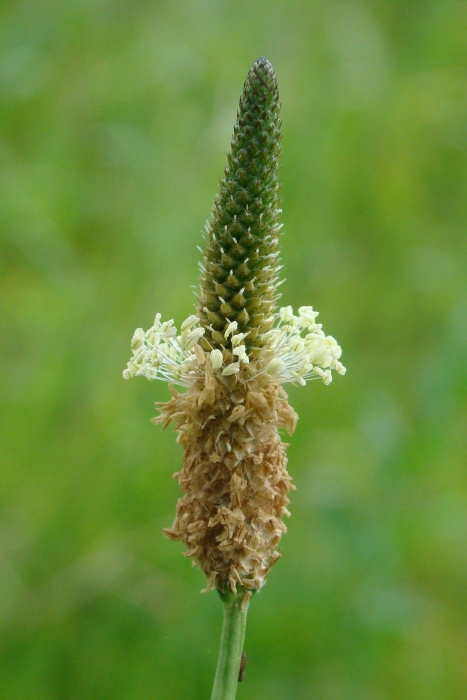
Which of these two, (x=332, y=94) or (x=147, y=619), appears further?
(x=332, y=94)

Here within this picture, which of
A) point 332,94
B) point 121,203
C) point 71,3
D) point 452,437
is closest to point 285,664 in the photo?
point 452,437

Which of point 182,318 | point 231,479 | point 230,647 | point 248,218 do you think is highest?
point 182,318

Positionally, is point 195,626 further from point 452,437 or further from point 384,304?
point 384,304

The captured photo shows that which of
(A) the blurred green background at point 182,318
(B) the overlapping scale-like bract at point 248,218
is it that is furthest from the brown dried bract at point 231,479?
(A) the blurred green background at point 182,318

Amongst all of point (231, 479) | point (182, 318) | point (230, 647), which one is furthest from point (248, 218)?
point (182, 318)

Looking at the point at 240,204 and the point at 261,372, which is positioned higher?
the point at 240,204

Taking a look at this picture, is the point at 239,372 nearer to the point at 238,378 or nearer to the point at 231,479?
the point at 238,378
